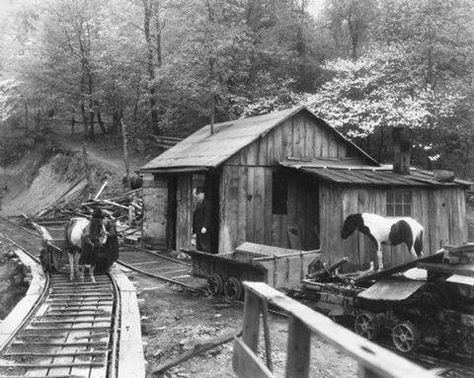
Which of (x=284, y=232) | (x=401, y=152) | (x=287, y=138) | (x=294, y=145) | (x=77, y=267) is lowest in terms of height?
(x=77, y=267)

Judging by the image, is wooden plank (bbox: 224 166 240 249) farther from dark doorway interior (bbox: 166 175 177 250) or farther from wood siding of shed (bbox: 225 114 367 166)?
dark doorway interior (bbox: 166 175 177 250)

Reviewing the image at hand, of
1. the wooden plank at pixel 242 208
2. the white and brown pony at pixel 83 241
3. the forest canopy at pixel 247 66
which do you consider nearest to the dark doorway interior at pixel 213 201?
the wooden plank at pixel 242 208

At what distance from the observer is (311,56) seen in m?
33.6

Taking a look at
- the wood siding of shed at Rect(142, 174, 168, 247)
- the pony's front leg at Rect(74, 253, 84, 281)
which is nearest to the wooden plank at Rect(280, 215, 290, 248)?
the wood siding of shed at Rect(142, 174, 168, 247)

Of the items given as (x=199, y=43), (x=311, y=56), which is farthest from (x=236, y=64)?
(x=311, y=56)

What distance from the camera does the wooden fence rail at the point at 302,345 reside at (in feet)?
6.26

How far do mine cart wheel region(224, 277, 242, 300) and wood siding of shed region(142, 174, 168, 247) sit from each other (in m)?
9.09

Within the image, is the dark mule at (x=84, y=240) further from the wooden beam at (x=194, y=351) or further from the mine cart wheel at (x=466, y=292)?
the mine cart wheel at (x=466, y=292)

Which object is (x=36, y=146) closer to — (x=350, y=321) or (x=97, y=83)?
(x=97, y=83)

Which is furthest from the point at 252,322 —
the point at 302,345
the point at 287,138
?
the point at 287,138

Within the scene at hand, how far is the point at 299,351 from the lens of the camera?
2771 mm

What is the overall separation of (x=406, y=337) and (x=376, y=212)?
7.29 meters

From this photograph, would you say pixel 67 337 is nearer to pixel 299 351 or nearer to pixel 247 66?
pixel 299 351

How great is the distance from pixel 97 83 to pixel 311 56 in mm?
17757
